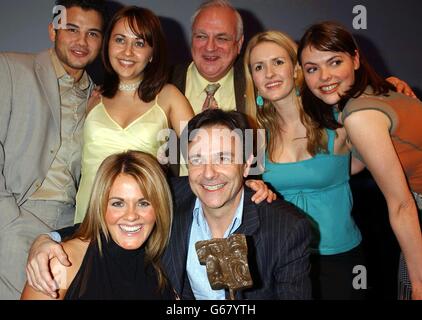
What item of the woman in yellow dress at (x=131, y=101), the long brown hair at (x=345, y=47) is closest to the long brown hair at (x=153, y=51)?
the woman in yellow dress at (x=131, y=101)

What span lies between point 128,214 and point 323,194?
1.09 metres

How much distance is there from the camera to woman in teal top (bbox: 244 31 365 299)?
2.53 meters

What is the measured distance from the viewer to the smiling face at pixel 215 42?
3.03m

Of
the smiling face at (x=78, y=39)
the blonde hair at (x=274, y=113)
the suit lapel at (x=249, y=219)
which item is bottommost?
the suit lapel at (x=249, y=219)

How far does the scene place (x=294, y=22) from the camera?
4.64 m

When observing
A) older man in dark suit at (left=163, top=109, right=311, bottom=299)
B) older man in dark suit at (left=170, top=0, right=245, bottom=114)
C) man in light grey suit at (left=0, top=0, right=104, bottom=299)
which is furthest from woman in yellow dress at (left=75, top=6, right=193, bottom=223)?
older man in dark suit at (left=163, top=109, right=311, bottom=299)

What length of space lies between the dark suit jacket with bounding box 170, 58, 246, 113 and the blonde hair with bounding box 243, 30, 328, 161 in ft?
0.25

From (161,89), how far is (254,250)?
124cm

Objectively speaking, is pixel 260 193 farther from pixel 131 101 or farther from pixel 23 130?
pixel 23 130

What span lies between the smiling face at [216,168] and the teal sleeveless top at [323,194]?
0.45 metres

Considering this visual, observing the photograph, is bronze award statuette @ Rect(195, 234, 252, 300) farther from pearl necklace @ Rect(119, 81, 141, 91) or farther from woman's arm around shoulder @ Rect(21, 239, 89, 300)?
pearl necklace @ Rect(119, 81, 141, 91)

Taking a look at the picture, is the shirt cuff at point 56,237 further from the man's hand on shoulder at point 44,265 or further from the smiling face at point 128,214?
the smiling face at point 128,214
